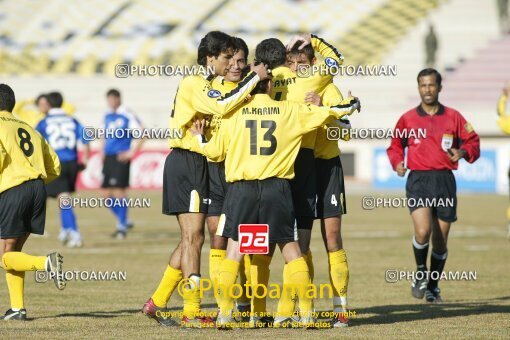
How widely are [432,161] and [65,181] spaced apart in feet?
28.7

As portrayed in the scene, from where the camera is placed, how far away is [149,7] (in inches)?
2576

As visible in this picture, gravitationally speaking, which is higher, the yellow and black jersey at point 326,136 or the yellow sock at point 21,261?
the yellow and black jersey at point 326,136

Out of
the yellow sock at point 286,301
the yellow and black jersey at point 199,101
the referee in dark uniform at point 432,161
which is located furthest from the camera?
the referee in dark uniform at point 432,161

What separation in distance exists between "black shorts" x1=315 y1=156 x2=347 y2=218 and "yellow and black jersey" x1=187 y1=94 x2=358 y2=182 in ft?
2.62

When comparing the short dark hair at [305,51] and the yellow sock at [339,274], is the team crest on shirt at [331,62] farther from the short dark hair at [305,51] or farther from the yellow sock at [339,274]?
the yellow sock at [339,274]

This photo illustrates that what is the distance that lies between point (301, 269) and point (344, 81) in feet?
138

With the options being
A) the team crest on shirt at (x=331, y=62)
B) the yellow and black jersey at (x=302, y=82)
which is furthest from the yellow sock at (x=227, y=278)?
the team crest on shirt at (x=331, y=62)

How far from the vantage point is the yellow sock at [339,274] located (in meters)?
9.81

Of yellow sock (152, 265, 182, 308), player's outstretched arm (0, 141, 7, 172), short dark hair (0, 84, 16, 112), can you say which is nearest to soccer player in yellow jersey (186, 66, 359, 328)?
yellow sock (152, 265, 182, 308)

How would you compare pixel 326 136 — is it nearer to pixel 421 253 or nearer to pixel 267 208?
pixel 267 208

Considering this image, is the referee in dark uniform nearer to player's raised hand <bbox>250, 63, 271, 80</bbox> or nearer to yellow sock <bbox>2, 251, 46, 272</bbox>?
player's raised hand <bbox>250, 63, 271, 80</bbox>

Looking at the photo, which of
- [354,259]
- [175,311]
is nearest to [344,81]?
[354,259]

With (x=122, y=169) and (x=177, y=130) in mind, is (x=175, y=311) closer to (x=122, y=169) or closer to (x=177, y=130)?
(x=177, y=130)

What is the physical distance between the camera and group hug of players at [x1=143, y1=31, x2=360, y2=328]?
920 cm
